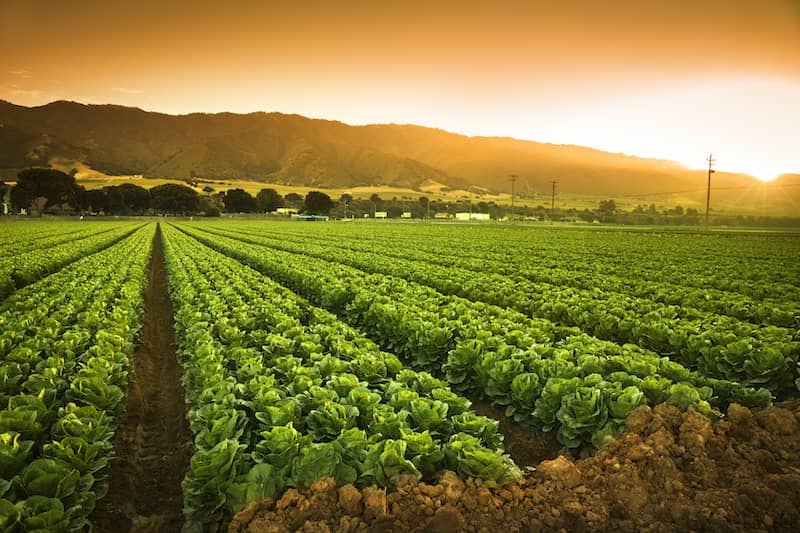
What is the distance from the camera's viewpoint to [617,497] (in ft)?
14.1

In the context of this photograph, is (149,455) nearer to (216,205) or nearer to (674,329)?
(674,329)

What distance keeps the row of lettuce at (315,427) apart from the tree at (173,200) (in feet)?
424

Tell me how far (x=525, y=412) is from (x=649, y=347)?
4153 millimetres

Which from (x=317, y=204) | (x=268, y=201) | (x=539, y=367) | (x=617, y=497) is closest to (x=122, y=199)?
(x=268, y=201)

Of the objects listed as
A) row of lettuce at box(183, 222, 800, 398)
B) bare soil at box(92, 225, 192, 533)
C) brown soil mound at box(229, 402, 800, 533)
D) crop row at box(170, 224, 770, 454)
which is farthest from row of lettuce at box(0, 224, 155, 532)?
row of lettuce at box(183, 222, 800, 398)

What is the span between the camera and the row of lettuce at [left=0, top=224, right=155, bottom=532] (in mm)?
3762

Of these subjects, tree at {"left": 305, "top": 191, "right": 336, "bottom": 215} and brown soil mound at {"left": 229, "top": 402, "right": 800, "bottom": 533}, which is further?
tree at {"left": 305, "top": 191, "right": 336, "bottom": 215}

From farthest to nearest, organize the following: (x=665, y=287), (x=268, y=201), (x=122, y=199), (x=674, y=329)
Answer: (x=268, y=201) < (x=122, y=199) < (x=665, y=287) < (x=674, y=329)

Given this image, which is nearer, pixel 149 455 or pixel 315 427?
pixel 315 427

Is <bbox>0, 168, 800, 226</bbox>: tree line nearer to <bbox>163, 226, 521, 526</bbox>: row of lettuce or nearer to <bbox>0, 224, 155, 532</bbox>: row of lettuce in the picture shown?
<bbox>163, 226, 521, 526</bbox>: row of lettuce

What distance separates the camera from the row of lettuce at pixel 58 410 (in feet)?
12.3

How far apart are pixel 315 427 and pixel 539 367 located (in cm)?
335

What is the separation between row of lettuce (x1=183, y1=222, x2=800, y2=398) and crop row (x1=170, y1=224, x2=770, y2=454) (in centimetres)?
126

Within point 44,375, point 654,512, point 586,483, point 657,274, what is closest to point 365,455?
point 586,483
